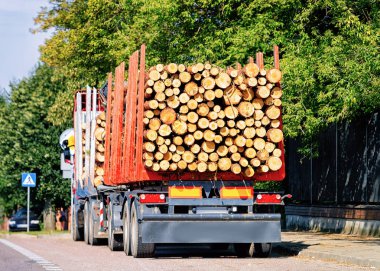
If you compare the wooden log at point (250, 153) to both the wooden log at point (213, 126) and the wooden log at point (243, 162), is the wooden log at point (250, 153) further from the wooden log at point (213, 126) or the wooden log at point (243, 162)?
the wooden log at point (213, 126)

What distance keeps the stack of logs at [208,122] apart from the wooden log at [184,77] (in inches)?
0.6

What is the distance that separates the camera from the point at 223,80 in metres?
19.2

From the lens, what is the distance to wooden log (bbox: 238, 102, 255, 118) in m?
19.2

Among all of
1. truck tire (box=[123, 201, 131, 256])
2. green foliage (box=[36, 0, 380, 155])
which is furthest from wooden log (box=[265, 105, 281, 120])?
green foliage (box=[36, 0, 380, 155])

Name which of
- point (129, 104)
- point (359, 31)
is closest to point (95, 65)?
point (359, 31)

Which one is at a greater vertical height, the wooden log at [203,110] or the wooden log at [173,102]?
the wooden log at [173,102]

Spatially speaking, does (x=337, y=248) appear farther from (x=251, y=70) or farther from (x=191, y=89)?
(x=191, y=89)

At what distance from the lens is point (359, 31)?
25.7 meters

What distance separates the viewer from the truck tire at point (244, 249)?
67.7 ft

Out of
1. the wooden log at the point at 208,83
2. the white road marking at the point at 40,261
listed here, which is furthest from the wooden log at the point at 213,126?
the white road marking at the point at 40,261

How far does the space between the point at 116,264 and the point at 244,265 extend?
83.2 inches

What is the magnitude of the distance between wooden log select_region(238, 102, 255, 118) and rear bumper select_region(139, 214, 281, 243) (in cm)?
173

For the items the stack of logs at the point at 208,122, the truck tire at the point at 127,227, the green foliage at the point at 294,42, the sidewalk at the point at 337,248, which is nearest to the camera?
the sidewalk at the point at 337,248

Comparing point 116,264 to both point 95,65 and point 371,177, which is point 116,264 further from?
point 95,65
